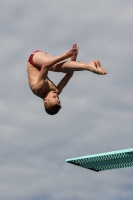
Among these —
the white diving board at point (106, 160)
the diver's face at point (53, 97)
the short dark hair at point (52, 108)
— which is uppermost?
the diver's face at point (53, 97)

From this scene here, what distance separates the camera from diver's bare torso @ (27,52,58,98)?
2038 centimetres

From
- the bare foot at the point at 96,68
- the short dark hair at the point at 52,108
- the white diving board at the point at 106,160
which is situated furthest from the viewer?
the white diving board at the point at 106,160

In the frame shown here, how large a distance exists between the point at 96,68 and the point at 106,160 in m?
2.90

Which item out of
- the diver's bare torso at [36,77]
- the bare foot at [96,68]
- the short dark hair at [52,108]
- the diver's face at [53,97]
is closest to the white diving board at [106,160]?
the short dark hair at [52,108]

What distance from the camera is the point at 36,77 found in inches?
819

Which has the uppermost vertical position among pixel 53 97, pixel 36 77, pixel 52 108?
pixel 36 77

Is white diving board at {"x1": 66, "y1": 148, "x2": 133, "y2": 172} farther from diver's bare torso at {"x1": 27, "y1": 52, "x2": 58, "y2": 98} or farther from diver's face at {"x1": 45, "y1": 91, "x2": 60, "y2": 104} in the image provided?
diver's bare torso at {"x1": 27, "y1": 52, "x2": 58, "y2": 98}

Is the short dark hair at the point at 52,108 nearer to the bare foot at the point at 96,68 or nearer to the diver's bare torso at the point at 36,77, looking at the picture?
the diver's bare torso at the point at 36,77

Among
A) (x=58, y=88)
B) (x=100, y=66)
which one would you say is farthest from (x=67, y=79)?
(x=100, y=66)

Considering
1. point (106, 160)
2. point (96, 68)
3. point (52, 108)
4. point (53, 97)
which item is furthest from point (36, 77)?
point (106, 160)

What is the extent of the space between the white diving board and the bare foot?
222 centimetres

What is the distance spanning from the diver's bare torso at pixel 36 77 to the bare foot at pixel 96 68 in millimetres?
→ 1440

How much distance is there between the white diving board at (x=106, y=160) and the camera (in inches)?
808

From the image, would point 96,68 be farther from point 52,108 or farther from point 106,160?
point 106,160
